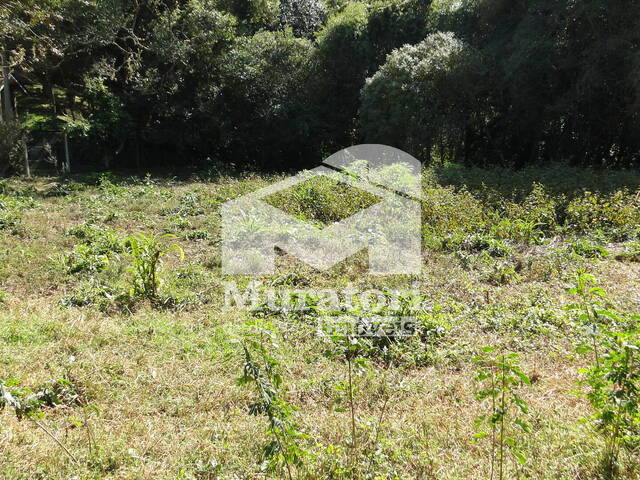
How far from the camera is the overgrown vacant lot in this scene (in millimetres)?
2045

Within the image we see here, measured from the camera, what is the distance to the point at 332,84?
13.6 m

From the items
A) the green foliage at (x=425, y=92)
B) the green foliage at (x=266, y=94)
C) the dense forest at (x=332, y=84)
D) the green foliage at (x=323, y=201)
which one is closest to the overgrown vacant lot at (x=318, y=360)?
the green foliage at (x=323, y=201)

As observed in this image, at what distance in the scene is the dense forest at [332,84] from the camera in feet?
32.1

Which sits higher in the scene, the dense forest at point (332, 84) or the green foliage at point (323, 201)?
the dense forest at point (332, 84)

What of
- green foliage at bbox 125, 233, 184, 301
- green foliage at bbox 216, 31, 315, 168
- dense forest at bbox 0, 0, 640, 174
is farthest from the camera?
green foliage at bbox 216, 31, 315, 168

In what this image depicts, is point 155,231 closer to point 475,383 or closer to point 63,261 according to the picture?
point 63,261

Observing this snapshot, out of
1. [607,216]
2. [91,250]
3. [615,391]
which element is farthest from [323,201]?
[615,391]

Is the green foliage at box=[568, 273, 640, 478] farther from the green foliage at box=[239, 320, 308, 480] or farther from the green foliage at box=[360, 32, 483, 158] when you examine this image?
the green foliage at box=[360, 32, 483, 158]

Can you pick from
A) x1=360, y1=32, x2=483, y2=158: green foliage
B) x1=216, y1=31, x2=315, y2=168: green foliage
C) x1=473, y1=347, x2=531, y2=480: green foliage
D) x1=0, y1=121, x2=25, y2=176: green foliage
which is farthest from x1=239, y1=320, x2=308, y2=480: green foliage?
x1=216, y1=31, x2=315, y2=168: green foliage

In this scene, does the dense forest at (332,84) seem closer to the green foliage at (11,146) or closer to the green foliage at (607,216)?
the green foliage at (11,146)

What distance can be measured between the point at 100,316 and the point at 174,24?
32.8 feet

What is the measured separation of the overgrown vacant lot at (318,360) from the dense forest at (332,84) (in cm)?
438

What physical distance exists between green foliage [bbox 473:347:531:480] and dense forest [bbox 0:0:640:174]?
8887 mm

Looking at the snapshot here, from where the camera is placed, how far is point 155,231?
678 centimetres
